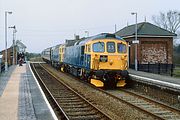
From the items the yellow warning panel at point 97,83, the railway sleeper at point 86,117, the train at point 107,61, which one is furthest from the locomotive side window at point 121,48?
the railway sleeper at point 86,117

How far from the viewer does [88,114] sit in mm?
12586

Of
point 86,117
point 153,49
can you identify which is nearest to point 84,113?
point 86,117

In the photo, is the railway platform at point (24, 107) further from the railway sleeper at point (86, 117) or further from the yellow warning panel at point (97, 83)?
the yellow warning panel at point (97, 83)

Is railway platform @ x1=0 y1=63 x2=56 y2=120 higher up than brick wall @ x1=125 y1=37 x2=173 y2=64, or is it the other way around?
brick wall @ x1=125 y1=37 x2=173 y2=64

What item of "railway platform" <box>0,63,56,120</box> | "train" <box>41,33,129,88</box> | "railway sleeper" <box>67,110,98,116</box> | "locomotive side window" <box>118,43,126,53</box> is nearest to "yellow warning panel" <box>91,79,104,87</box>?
"train" <box>41,33,129,88</box>

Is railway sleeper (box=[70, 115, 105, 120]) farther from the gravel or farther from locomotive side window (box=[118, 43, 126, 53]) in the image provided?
locomotive side window (box=[118, 43, 126, 53])

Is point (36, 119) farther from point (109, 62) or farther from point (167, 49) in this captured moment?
point (167, 49)

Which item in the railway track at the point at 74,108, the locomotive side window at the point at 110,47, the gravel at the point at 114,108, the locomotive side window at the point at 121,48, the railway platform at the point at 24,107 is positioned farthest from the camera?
the locomotive side window at the point at 121,48

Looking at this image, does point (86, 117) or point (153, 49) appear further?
point (153, 49)

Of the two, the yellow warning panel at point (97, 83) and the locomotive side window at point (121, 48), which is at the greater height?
the locomotive side window at point (121, 48)

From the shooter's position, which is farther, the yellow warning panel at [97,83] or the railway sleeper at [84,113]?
the yellow warning panel at [97,83]

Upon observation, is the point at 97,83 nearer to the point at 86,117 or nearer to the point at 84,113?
the point at 84,113

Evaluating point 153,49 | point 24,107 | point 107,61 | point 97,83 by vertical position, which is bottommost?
point 24,107

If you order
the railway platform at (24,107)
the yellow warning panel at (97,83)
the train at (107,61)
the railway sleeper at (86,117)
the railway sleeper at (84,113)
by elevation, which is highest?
the train at (107,61)
